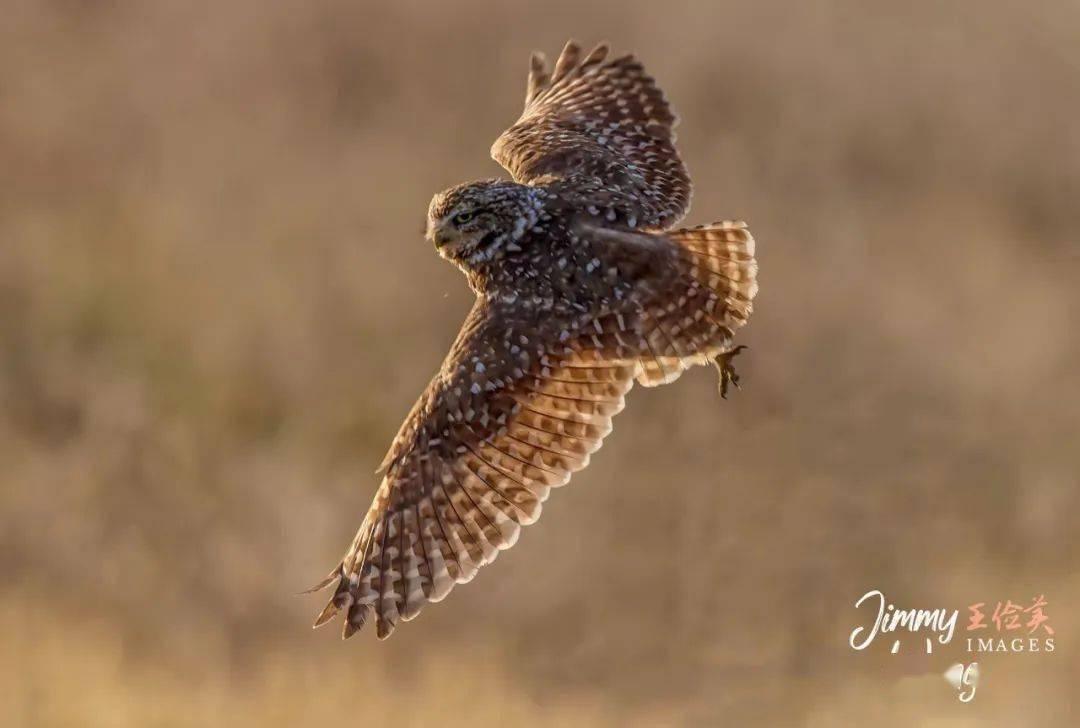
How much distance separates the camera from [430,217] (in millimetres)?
5586

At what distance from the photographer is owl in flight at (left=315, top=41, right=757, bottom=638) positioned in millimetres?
5379

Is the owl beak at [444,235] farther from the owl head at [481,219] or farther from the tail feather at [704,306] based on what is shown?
the tail feather at [704,306]

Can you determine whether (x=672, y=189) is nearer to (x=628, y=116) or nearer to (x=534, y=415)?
(x=628, y=116)

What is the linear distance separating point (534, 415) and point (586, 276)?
530mm

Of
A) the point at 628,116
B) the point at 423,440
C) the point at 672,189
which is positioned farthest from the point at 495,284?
the point at 628,116

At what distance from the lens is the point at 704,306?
546 centimetres

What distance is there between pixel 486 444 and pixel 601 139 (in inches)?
70.1

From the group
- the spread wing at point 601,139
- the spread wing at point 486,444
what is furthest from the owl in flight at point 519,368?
the spread wing at point 601,139

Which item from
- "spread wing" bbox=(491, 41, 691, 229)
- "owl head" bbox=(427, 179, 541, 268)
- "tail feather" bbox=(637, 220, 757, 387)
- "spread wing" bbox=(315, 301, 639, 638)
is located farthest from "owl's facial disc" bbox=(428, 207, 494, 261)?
"tail feather" bbox=(637, 220, 757, 387)

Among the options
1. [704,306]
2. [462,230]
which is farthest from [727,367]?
[462,230]

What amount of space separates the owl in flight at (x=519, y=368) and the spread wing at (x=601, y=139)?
43 centimetres

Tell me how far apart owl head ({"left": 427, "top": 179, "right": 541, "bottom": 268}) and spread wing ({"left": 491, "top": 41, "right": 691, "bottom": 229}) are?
1.40ft

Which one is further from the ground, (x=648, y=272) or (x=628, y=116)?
(x=628, y=116)

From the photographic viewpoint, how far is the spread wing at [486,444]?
211 inches
